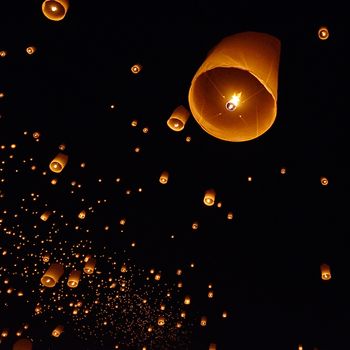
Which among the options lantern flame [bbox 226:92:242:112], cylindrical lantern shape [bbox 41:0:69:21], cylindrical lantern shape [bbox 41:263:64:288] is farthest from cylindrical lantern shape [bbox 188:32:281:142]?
cylindrical lantern shape [bbox 41:263:64:288]

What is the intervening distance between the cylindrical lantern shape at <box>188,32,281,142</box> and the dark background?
1.63 metres

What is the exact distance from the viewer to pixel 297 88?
3859mm

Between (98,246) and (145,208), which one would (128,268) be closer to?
(98,246)

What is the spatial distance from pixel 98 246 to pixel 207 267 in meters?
1.84

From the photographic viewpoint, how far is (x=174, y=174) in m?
5.25

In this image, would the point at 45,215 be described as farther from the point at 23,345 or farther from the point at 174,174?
the point at 23,345

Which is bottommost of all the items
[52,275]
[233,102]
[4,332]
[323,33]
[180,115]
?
[4,332]

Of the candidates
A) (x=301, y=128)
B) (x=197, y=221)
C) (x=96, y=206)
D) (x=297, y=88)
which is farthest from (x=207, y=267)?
(x=297, y=88)

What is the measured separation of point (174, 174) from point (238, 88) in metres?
3.19

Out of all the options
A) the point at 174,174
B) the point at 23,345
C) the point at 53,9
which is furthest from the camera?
the point at 23,345

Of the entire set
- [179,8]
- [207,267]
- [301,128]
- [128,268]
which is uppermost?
[179,8]

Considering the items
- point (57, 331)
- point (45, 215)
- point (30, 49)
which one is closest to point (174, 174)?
point (45, 215)

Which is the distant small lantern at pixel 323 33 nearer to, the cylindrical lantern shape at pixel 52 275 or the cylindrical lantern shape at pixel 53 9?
the cylindrical lantern shape at pixel 53 9

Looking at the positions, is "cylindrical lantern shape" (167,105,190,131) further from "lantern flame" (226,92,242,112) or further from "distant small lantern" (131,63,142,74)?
"distant small lantern" (131,63,142,74)
